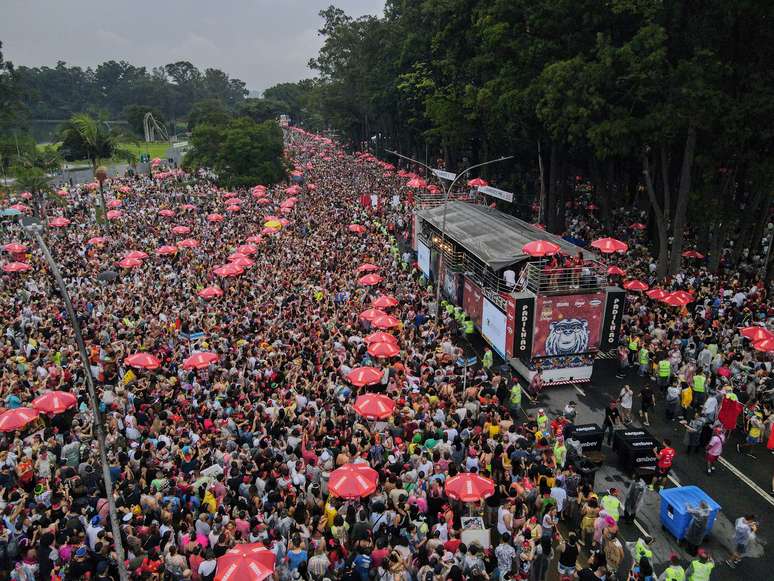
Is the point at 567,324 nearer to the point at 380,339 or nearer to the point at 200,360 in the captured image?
the point at 380,339

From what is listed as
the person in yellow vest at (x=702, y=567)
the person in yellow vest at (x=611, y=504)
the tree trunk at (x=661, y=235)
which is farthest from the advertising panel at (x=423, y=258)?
the person in yellow vest at (x=702, y=567)

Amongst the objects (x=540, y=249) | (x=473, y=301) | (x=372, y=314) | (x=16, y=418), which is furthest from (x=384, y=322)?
(x=16, y=418)

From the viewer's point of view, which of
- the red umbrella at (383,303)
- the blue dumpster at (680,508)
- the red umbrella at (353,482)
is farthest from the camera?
the red umbrella at (383,303)

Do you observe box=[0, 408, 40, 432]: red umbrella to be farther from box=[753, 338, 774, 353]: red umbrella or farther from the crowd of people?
box=[753, 338, 774, 353]: red umbrella

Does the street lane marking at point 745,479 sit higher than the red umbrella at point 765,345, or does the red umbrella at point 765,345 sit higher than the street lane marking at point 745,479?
the red umbrella at point 765,345

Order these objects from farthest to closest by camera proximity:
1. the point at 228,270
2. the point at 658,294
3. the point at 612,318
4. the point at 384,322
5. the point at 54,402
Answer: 1. the point at 228,270
2. the point at 658,294
3. the point at 384,322
4. the point at 612,318
5. the point at 54,402

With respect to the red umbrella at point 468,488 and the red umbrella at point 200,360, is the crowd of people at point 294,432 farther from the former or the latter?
the red umbrella at point 468,488

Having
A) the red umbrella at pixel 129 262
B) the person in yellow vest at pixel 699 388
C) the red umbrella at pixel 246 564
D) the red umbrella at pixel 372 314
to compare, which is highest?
the red umbrella at pixel 246 564
